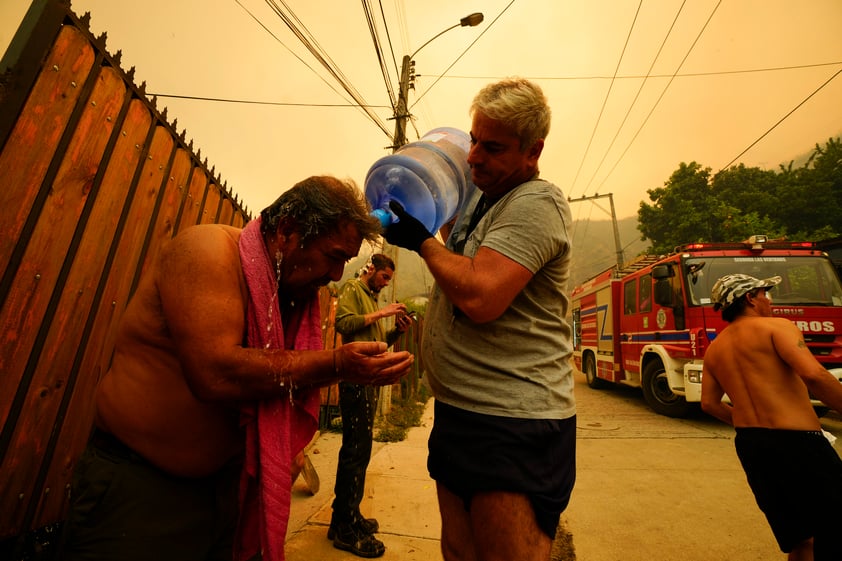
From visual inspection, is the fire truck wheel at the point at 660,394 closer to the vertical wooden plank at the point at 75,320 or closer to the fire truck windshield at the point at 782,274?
the fire truck windshield at the point at 782,274

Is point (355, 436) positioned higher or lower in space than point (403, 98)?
lower

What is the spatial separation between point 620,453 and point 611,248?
13842cm

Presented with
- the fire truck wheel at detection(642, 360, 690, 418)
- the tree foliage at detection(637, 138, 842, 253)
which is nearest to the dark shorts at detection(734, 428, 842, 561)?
the fire truck wheel at detection(642, 360, 690, 418)

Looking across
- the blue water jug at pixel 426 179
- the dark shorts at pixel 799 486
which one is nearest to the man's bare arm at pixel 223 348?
the blue water jug at pixel 426 179

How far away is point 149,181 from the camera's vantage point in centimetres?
219

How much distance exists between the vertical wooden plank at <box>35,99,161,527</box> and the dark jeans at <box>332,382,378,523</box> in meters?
1.47

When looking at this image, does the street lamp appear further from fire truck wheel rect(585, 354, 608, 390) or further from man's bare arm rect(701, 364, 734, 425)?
fire truck wheel rect(585, 354, 608, 390)

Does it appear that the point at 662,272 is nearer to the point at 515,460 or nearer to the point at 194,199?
the point at 515,460

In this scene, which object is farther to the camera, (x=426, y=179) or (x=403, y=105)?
(x=403, y=105)

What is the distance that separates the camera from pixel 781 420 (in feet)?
7.39

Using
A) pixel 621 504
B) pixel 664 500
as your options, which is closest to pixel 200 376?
pixel 621 504

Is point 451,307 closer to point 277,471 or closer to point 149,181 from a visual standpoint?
point 277,471

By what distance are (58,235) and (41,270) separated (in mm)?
158

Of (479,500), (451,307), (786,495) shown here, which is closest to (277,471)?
(479,500)
